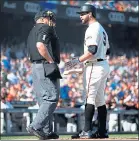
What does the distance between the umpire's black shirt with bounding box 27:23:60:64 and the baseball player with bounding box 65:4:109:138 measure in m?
0.38

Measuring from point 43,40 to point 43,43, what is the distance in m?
0.05

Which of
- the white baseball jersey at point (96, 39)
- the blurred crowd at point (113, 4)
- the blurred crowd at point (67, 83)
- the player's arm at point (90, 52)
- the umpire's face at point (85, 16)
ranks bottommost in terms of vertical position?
the blurred crowd at point (67, 83)

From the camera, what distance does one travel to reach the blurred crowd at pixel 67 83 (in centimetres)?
1700

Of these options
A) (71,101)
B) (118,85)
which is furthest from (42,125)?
(118,85)

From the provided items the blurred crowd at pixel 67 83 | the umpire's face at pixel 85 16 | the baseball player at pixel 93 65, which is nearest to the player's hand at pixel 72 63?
the baseball player at pixel 93 65

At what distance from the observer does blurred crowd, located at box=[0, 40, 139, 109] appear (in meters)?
17.0

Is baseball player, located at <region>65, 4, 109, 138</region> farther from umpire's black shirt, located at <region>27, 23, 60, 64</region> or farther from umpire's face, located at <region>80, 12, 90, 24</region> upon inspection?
umpire's black shirt, located at <region>27, 23, 60, 64</region>

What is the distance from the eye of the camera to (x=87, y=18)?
750 centimetres

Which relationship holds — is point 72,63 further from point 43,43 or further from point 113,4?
point 113,4

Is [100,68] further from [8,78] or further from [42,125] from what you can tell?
[8,78]

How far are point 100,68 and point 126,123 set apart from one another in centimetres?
841

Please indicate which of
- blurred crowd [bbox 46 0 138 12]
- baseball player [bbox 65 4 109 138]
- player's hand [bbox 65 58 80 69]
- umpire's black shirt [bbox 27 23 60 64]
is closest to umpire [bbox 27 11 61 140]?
umpire's black shirt [bbox 27 23 60 64]

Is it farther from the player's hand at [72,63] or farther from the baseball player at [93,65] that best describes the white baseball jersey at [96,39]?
the player's hand at [72,63]

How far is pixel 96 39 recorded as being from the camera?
23.9 ft
